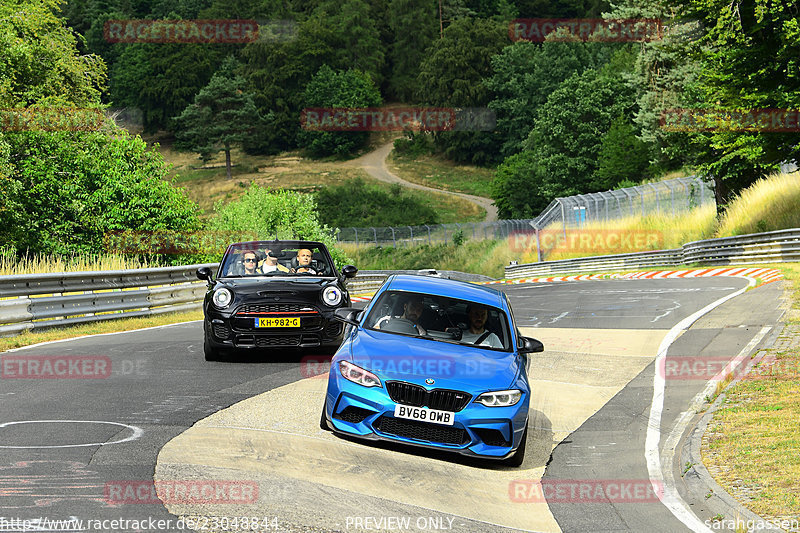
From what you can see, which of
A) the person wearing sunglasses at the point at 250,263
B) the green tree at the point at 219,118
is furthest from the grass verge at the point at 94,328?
the green tree at the point at 219,118

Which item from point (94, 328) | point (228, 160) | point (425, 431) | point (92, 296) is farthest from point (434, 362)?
point (228, 160)

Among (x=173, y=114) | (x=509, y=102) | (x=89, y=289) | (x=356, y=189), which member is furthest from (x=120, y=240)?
(x=173, y=114)

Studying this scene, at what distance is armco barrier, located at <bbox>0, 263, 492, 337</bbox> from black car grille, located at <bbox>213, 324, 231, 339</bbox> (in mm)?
2482

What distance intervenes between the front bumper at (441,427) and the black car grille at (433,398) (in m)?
0.06

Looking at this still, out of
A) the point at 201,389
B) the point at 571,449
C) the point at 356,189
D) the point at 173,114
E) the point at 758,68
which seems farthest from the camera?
the point at 173,114

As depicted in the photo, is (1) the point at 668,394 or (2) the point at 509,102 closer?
(1) the point at 668,394

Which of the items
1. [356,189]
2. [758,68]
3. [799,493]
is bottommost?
[356,189]

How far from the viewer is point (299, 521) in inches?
223

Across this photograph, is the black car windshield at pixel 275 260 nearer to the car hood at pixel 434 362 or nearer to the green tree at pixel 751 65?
the car hood at pixel 434 362

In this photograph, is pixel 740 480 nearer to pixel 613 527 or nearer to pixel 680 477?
pixel 680 477

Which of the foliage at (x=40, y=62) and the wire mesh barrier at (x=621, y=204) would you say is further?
the wire mesh barrier at (x=621, y=204)

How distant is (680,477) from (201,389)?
17.1ft

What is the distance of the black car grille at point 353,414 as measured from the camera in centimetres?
763

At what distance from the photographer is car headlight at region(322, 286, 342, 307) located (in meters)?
12.2
